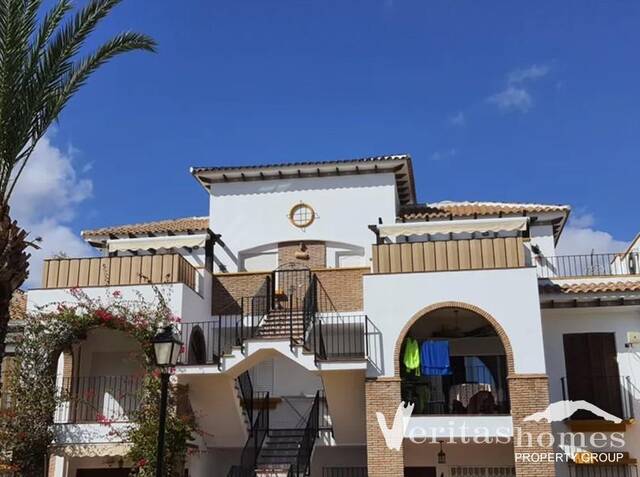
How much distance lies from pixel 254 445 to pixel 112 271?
6316mm

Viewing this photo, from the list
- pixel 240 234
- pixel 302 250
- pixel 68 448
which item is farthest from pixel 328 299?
pixel 68 448

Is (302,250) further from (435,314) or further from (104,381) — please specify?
(104,381)

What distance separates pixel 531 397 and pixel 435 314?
418cm

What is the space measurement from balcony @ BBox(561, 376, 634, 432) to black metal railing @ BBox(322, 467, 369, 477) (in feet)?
20.4

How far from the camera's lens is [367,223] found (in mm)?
24938

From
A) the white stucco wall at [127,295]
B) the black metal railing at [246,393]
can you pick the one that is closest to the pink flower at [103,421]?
the white stucco wall at [127,295]

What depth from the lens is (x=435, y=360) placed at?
19.5 m

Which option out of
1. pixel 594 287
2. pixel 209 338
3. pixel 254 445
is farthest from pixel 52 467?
pixel 594 287

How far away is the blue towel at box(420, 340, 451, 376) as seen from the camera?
64.0ft

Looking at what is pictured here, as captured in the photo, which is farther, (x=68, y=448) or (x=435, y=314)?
(x=435, y=314)

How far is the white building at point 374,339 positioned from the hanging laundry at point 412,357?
4.8 inches

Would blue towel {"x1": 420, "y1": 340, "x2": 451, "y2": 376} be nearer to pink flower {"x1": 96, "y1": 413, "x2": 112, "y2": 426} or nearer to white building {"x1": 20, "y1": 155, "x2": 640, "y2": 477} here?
white building {"x1": 20, "y1": 155, "x2": 640, "y2": 477}

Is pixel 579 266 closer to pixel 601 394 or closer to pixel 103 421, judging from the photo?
pixel 601 394

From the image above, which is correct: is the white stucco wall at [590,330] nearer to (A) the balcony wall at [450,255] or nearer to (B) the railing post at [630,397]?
(B) the railing post at [630,397]
